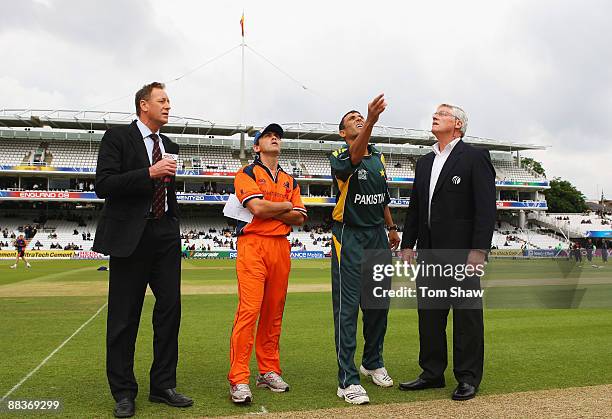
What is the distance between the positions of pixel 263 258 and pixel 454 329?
1886mm

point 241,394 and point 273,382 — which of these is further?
point 273,382

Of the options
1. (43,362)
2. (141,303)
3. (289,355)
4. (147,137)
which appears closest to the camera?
(141,303)

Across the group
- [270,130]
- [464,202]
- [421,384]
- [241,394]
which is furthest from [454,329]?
[270,130]

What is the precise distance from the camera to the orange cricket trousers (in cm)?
476

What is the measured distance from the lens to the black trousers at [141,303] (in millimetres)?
4453

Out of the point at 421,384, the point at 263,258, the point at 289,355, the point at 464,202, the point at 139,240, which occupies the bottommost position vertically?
the point at 289,355

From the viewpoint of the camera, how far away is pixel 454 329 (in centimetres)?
509

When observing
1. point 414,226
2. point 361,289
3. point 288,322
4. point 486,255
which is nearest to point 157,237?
point 361,289

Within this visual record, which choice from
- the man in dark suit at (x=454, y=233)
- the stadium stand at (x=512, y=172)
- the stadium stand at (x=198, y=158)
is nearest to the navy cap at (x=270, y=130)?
the man in dark suit at (x=454, y=233)

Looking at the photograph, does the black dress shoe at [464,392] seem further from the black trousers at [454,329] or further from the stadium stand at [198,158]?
the stadium stand at [198,158]

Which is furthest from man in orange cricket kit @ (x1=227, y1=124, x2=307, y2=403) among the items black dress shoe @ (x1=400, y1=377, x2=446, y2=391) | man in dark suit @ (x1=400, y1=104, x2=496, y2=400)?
man in dark suit @ (x1=400, y1=104, x2=496, y2=400)

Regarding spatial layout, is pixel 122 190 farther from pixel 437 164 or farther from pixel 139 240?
pixel 437 164

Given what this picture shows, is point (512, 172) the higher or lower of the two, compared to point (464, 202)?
higher

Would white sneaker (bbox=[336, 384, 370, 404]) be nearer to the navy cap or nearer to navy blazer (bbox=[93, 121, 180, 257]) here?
navy blazer (bbox=[93, 121, 180, 257])
